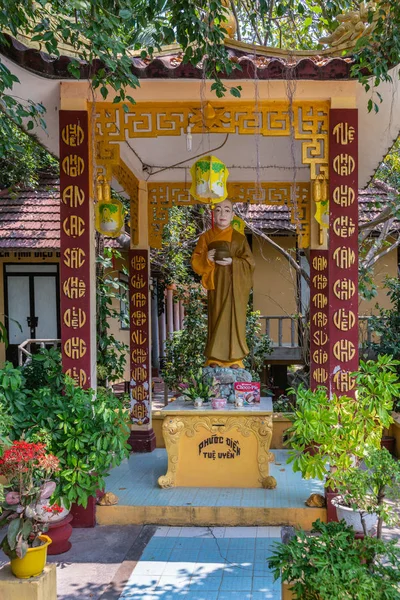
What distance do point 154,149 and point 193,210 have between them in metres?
6.34

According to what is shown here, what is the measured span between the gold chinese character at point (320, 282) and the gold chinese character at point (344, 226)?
273 centimetres

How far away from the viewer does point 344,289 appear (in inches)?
223

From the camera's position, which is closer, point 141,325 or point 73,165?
point 73,165

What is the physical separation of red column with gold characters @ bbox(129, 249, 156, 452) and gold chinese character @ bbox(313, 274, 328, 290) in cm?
229

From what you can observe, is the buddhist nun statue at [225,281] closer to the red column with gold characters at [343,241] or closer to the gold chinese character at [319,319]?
the gold chinese character at [319,319]

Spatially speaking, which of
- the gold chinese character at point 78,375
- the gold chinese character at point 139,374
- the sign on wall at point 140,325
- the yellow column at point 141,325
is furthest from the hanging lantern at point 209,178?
the gold chinese character at point 139,374

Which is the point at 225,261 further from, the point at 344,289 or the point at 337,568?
the point at 337,568

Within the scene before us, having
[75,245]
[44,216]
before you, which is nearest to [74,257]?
[75,245]

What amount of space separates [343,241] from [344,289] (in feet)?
1.44

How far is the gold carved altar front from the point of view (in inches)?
253

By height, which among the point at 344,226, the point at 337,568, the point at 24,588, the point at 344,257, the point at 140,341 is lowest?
the point at 24,588

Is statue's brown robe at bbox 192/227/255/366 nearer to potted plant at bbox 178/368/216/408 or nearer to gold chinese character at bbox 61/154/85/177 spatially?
potted plant at bbox 178/368/216/408

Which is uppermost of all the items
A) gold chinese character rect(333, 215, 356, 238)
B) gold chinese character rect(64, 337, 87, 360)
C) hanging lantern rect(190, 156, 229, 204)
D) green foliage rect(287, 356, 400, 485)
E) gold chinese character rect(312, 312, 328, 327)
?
hanging lantern rect(190, 156, 229, 204)

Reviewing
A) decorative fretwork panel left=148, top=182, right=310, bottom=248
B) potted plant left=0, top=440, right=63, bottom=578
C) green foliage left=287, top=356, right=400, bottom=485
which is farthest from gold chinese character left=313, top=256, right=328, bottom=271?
potted plant left=0, top=440, right=63, bottom=578
